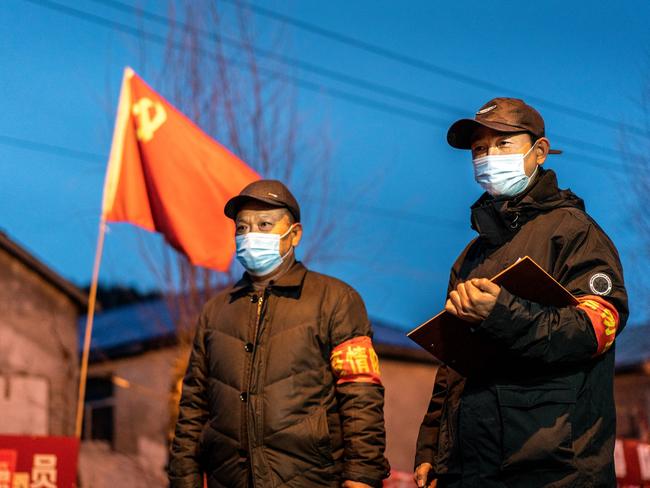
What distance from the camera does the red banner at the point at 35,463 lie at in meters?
7.60

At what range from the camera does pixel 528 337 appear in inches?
145

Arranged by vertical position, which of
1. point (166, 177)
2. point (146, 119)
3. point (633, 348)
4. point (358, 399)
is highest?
point (633, 348)

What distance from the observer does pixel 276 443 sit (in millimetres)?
5234

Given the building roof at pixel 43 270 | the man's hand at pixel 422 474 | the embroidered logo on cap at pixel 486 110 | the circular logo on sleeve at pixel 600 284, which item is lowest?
the man's hand at pixel 422 474

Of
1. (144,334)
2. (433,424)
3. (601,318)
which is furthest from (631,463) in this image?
(144,334)

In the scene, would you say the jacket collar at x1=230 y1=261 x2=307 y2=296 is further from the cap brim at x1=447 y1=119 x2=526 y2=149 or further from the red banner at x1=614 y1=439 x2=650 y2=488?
the red banner at x1=614 y1=439 x2=650 y2=488

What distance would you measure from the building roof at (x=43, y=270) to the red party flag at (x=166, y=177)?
519cm

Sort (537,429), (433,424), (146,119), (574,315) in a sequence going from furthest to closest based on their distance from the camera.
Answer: (146,119) < (433,424) < (537,429) < (574,315)

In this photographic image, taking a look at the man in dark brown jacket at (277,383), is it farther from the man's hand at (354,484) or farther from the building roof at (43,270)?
the building roof at (43,270)

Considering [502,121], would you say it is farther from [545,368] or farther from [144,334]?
[144,334]

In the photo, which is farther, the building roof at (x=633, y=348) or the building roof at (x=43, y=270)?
the building roof at (x=633, y=348)

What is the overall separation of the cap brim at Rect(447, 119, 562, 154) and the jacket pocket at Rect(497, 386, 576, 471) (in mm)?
1092

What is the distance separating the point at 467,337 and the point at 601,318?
1.66 ft

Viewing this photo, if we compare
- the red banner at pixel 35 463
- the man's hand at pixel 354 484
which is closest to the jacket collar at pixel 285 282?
the man's hand at pixel 354 484
